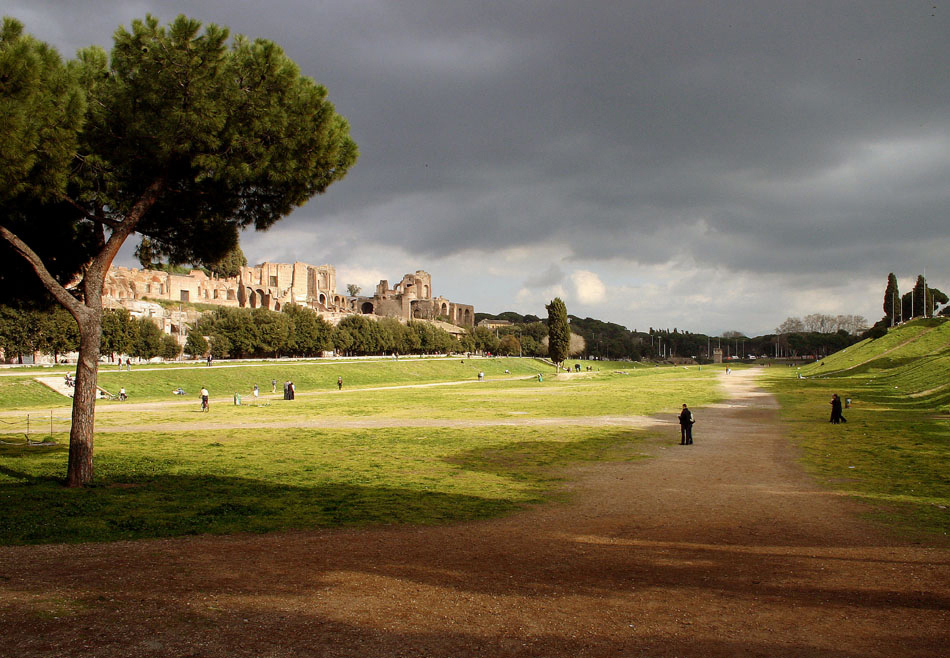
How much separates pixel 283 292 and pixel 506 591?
13211cm

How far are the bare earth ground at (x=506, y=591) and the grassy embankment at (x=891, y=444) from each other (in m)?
1.69

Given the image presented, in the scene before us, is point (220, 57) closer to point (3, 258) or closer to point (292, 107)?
point (292, 107)

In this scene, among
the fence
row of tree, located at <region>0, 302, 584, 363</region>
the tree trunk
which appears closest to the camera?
the tree trunk

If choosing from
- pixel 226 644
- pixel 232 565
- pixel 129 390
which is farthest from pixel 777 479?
pixel 129 390

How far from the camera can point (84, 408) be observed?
38.0 feet

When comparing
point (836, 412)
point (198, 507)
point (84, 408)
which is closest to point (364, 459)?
point (198, 507)

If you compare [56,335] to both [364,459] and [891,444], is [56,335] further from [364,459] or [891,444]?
[891,444]

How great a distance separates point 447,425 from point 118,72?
15.3 metres

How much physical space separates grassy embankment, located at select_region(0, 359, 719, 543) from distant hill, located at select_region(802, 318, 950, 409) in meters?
18.8

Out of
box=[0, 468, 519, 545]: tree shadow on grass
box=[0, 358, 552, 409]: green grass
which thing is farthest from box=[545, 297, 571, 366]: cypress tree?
box=[0, 468, 519, 545]: tree shadow on grass

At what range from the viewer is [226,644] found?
476 centimetres

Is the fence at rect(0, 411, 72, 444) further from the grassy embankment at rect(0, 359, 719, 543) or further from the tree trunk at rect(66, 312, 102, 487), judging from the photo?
the tree trunk at rect(66, 312, 102, 487)

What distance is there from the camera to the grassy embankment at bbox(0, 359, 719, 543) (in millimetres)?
9555

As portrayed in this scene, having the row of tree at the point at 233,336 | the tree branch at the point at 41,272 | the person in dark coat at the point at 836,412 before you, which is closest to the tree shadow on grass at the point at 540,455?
the tree branch at the point at 41,272
